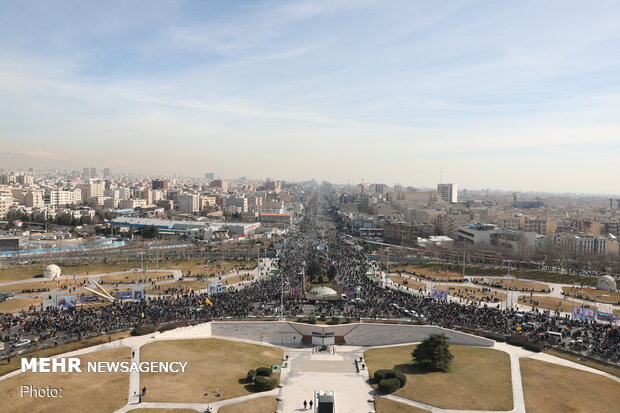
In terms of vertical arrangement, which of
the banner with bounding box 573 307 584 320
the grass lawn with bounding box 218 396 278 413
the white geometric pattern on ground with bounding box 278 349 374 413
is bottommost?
the white geometric pattern on ground with bounding box 278 349 374 413

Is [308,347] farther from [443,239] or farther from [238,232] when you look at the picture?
[238,232]

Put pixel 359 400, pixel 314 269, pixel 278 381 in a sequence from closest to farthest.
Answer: pixel 359 400, pixel 278 381, pixel 314 269

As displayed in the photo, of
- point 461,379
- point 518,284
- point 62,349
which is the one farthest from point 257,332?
point 518,284

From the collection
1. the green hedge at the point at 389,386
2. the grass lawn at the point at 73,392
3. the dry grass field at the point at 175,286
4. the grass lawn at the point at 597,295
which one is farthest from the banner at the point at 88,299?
the grass lawn at the point at 597,295

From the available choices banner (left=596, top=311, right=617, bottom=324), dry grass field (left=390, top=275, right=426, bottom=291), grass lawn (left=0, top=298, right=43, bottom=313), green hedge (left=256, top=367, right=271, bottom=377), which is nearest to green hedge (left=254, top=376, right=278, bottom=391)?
green hedge (left=256, top=367, right=271, bottom=377)

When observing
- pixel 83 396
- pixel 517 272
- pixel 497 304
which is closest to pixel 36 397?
pixel 83 396

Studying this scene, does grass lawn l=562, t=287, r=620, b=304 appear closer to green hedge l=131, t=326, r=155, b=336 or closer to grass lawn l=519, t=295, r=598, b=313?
grass lawn l=519, t=295, r=598, b=313

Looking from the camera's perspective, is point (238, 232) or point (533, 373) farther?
point (238, 232)
